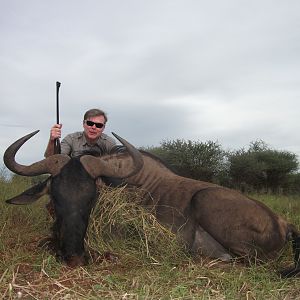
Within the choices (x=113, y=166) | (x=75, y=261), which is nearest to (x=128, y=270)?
(x=75, y=261)

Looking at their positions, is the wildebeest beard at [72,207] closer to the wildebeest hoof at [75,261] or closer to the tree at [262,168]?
the wildebeest hoof at [75,261]

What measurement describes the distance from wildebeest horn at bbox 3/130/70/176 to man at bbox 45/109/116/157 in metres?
0.80

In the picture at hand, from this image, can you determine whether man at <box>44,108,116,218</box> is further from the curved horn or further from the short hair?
the curved horn

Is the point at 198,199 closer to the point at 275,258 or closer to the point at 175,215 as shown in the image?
the point at 175,215

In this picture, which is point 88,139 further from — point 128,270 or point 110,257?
point 128,270

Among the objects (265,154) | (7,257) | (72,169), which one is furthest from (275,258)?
(265,154)

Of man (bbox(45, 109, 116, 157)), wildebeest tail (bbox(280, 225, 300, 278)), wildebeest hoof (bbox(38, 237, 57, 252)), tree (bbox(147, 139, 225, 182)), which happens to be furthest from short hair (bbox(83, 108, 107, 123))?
tree (bbox(147, 139, 225, 182))

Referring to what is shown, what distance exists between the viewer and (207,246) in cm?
488

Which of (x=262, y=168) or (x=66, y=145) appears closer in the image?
(x=66, y=145)

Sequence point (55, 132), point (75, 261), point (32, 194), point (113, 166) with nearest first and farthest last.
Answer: point (75, 261) → point (32, 194) → point (113, 166) → point (55, 132)

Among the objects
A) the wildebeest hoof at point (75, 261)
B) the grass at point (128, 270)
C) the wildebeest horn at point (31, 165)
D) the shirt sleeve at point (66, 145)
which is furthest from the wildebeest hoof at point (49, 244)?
the shirt sleeve at point (66, 145)

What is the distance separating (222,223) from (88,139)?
1.99 meters

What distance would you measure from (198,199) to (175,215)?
0.29 meters

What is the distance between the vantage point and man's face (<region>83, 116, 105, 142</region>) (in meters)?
5.80
